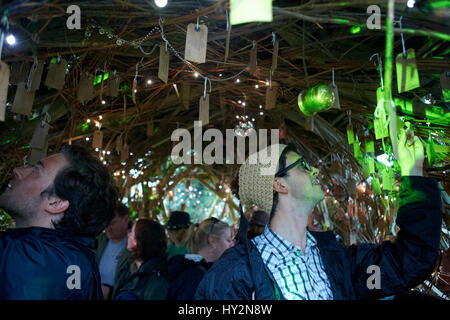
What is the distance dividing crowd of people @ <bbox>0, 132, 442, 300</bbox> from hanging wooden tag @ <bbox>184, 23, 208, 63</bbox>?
415mm

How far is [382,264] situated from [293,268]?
29 centimetres

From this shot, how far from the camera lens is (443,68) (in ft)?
5.16

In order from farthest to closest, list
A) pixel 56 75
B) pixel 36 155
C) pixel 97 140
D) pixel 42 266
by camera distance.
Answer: pixel 97 140 < pixel 36 155 < pixel 56 75 < pixel 42 266

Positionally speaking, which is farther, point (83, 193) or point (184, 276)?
point (184, 276)

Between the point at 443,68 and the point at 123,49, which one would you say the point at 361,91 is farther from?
the point at 123,49

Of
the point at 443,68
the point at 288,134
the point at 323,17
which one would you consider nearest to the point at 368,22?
the point at 323,17

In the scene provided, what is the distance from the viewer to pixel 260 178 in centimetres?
128

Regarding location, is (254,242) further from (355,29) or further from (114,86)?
(114,86)

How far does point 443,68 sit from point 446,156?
0.57 meters

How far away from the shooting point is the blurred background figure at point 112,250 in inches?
99.8

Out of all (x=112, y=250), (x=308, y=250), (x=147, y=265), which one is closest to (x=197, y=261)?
(x=147, y=265)

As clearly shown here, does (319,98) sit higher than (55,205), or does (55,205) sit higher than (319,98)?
(319,98)

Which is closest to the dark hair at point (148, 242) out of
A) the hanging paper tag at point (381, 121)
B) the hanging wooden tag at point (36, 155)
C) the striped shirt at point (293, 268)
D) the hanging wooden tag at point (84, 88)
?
the hanging wooden tag at point (36, 155)

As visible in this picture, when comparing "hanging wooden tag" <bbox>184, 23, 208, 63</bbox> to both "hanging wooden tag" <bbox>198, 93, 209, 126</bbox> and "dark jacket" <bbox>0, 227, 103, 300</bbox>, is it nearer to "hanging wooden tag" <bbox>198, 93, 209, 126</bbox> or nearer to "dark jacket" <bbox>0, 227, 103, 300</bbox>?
"hanging wooden tag" <bbox>198, 93, 209, 126</bbox>
